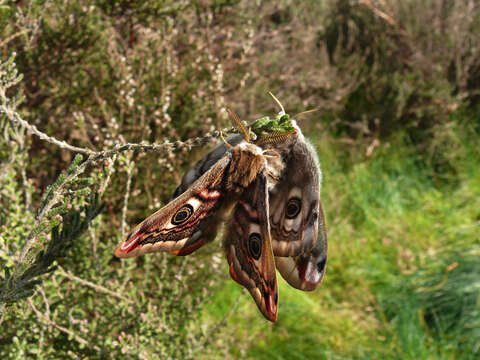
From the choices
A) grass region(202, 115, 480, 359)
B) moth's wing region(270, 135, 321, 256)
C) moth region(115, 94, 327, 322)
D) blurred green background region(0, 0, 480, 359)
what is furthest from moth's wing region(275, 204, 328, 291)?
grass region(202, 115, 480, 359)

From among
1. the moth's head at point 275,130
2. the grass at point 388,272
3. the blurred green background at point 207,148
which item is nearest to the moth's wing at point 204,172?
the moth's head at point 275,130

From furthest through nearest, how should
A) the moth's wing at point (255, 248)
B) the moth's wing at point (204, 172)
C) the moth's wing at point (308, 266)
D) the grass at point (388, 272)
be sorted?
the grass at point (388, 272) < the moth's wing at point (308, 266) < the moth's wing at point (204, 172) < the moth's wing at point (255, 248)

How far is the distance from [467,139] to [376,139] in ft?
2.79

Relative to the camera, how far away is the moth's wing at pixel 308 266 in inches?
58.6

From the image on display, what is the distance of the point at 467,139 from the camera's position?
14.7 feet

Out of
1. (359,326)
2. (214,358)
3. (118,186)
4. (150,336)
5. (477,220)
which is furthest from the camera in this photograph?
(477,220)

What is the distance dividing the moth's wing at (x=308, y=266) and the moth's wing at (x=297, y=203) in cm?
11

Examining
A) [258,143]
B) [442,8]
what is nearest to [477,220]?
[442,8]

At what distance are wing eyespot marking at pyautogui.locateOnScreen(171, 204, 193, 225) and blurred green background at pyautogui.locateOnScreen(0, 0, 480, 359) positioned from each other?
0.23m

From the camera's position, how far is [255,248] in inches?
51.3

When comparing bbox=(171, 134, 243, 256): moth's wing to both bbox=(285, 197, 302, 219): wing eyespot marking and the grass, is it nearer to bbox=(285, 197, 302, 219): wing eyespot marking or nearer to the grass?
bbox=(285, 197, 302, 219): wing eyespot marking

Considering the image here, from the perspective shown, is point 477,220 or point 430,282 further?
point 477,220

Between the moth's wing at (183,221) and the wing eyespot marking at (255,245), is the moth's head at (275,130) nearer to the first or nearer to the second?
the moth's wing at (183,221)

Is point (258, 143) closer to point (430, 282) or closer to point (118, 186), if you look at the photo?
point (118, 186)
